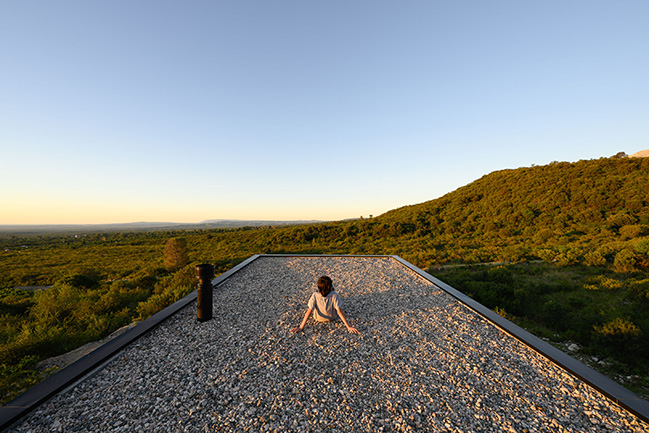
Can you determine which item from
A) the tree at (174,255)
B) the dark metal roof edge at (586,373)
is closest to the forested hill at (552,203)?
the dark metal roof edge at (586,373)

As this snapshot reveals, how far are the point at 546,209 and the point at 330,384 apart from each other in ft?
120

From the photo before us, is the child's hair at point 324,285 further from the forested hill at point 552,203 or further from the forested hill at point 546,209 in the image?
the forested hill at point 552,203

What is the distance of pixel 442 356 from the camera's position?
3.68 metres

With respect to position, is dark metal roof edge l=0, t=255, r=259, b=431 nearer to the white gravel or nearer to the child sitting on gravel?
the white gravel

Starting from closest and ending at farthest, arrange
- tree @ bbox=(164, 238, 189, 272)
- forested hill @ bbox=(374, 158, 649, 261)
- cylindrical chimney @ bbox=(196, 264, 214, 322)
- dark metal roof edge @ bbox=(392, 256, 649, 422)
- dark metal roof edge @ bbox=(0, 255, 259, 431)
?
1. dark metal roof edge @ bbox=(0, 255, 259, 431)
2. dark metal roof edge @ bbox=(392, 256, 649, 422)
3. cylindrical chimney @ bbox=(196, 264, 214, 322)
4. tree @ bbox=(164, 238, 189, 272)
5. forested hill @ bbox=(374, 158, 649, 261)

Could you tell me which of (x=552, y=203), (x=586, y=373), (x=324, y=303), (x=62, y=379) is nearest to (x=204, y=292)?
(x=62, y=379)

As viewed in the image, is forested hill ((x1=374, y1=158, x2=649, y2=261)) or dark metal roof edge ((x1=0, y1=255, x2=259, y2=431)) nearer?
dark metal roof edge ((x1=0, y1=255, x2=259, y2=431))

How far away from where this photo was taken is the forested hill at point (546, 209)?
20.0 m

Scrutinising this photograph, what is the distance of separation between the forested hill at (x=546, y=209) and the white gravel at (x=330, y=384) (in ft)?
41.7

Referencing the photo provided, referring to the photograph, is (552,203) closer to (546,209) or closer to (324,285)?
(546,209)

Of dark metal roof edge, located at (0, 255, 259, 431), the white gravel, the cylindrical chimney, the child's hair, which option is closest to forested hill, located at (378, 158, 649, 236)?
the white gravel

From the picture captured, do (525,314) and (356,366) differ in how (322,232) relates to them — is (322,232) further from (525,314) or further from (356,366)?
(356,366)

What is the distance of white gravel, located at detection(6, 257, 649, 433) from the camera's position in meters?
2.48

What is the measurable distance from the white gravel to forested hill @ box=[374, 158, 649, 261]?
12704mm
